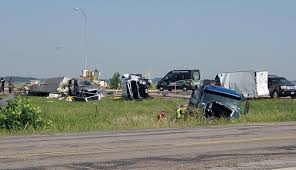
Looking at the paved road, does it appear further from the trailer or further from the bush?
the trailer

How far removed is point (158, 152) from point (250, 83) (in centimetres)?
3479

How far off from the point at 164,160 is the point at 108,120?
511 inches

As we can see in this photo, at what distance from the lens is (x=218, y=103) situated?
2561 centimetres

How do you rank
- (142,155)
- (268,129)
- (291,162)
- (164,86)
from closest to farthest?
(291,162) → (142,155) → (268,129) → (164,86)

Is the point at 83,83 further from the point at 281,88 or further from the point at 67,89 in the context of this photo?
the point at 281,88

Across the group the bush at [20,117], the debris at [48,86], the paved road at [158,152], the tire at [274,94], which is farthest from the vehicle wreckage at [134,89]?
the paved road at [158,152]

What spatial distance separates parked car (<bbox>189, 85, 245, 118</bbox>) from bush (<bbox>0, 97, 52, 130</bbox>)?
6.60 m

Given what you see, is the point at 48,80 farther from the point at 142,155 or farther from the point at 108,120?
the point at 142,155

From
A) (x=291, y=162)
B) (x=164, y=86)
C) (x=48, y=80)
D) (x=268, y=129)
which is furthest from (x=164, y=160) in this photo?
(x=164, y=86)

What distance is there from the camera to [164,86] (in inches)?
2635

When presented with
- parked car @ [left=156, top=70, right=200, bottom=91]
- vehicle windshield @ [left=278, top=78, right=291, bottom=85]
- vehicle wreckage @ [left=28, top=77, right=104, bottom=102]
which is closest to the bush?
vehicle wreckage @ [left=28, top=77, right=104, bottom=102]

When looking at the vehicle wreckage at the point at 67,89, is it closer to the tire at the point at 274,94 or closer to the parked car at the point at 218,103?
the tire at the point at 274,94

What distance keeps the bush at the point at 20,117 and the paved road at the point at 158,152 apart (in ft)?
17.7

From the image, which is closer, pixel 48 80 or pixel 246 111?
pixel 246 111
